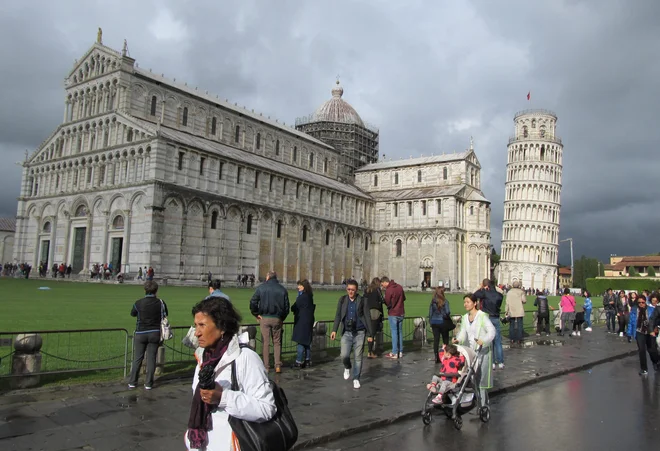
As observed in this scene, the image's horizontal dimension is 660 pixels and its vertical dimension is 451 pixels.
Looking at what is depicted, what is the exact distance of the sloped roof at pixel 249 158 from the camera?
142 ft

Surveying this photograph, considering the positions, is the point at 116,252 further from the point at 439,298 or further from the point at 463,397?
the point at 463,397

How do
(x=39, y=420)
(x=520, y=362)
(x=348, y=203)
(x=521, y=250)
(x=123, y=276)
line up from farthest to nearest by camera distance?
(x=521, y=250) → (x=348, y=203) → (x=123, y=276) → (x=520, y=362) → (x=39, y=420)

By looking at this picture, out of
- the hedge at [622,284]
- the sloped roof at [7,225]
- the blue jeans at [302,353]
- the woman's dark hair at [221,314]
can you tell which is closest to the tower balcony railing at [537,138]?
the hedge at [622,284]

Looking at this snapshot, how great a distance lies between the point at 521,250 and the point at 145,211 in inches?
2583

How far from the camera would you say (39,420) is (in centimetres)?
680

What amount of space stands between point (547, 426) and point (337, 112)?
69110mm

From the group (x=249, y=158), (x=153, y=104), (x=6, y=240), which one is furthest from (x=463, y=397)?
(x=6, y=240)

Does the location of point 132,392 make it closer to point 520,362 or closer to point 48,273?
point 520,362

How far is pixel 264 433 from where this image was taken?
3.19 meters

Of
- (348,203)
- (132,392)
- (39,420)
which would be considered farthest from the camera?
(348,203)

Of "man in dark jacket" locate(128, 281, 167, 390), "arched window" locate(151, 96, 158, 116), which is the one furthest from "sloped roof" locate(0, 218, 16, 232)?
"man in dark jacket" locate(128, 281, 167, 390)

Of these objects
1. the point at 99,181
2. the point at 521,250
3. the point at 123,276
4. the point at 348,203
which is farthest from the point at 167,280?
the point at 521,250

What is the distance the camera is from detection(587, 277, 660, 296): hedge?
7394cm

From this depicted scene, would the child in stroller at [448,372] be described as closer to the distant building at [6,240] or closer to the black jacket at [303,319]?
the black jacket at [303,319]
